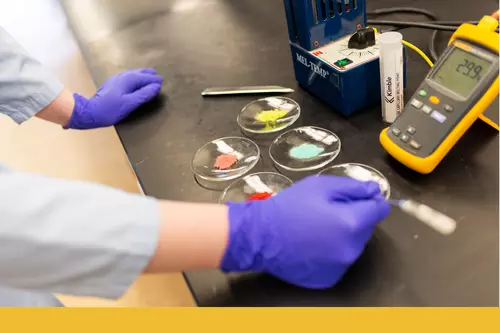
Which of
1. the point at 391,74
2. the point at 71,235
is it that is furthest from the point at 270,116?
the point at 71,235

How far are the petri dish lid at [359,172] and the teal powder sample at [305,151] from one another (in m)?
0.04

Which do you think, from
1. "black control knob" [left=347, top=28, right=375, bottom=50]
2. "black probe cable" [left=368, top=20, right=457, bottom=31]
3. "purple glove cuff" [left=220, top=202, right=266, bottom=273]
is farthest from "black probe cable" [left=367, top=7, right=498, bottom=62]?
"purple glove cuff" [left=220, top=202, right=266, bottom=273]

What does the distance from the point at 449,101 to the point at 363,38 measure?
0.18 meters

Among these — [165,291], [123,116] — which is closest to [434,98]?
[123,116]

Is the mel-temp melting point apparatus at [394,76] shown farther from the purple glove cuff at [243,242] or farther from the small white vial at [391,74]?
the purple glove cuff at [243,242]

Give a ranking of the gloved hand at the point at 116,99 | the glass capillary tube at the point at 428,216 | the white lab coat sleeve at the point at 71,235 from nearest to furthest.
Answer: the white lab coat sleeve at the point at 71,235 < the glass capillary tube at the point at 428,216 < the gloved hand at the point at 116,99

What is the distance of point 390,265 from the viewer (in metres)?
0.52

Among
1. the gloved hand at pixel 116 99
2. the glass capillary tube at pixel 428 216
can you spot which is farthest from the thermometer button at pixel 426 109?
the gloved hand at pixel 116 99

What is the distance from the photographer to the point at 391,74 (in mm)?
656

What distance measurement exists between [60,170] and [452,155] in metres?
1.50

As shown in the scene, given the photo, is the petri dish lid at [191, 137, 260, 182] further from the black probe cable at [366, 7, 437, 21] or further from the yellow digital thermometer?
the black probe cable at [366, 7, 437, 21]

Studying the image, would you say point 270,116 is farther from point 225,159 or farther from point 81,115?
point 81,115

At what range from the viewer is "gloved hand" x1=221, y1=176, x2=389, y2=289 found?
0.49 metres

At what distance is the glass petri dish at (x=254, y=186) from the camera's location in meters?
0.65
